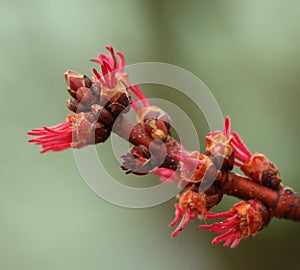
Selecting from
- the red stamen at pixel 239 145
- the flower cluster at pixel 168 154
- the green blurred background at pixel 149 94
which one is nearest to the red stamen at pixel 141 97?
the flower cluster at pixel 168 154

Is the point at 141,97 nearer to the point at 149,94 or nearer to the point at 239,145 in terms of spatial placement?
the point at 239,145

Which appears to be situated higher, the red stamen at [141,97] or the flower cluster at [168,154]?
the red stamen at [141,97]

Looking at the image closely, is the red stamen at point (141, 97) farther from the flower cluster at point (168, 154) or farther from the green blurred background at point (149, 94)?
the green blurred background at point (149, 94)

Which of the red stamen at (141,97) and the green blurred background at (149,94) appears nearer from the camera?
the red stamen at (141,97)

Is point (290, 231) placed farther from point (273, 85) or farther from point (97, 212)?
point (97, 212)

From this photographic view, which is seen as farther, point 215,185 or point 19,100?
point 19,100

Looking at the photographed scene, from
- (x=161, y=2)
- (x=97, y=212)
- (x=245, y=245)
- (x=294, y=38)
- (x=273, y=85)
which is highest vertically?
(x=161, y=2)

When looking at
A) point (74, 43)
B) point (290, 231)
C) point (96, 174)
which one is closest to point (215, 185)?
point (96, 174)
